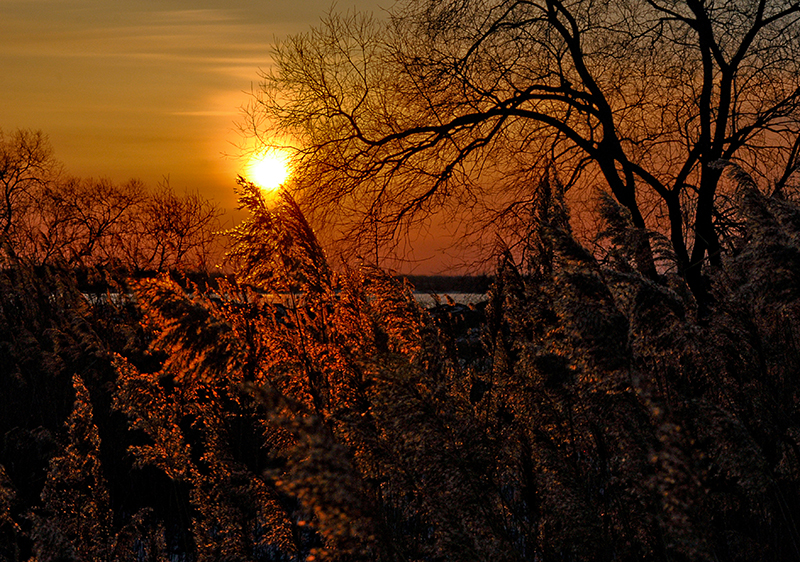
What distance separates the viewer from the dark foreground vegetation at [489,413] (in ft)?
5.58

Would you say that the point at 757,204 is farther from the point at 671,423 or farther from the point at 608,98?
the point at 608,98

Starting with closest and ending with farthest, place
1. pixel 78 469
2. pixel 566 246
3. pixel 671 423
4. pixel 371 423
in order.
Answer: pixel 671 423, pixel 566 246, pixel 371 423, pixel 78 469

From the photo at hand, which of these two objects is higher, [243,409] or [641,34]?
[641,34]

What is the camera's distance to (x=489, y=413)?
11.1 feet

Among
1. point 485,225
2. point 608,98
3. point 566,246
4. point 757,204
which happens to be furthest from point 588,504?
point 608,98

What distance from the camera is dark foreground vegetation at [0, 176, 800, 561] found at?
5.58 feet

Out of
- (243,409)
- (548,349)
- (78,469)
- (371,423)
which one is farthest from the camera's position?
(243,409)

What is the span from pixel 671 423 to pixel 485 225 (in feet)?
38.2

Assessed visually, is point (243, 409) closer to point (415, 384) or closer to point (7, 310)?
point (415, 384)

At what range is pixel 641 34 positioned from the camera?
12977 millimetres

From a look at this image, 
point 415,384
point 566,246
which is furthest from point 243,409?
point 566,246

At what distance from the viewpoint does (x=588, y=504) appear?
248 centimetres

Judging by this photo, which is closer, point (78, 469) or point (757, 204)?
point (757, 204)

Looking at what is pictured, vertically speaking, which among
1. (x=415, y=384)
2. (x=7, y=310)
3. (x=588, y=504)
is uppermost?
(x=7, y=310)
